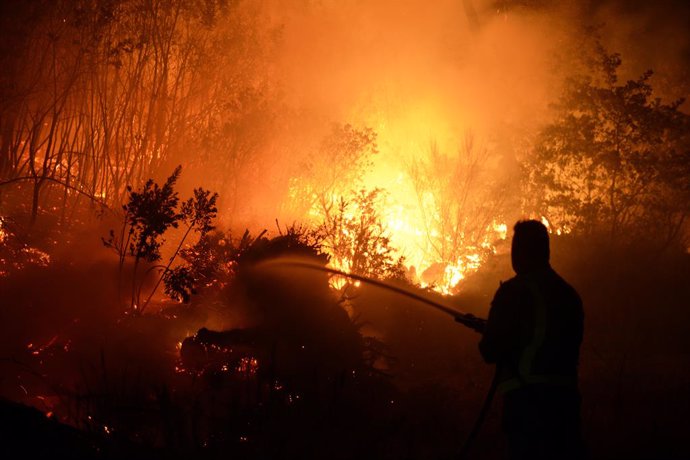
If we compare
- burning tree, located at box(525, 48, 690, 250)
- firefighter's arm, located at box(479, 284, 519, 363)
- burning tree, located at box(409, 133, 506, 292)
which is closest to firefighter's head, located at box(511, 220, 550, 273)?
firefighter's arm, located at box(479, 284, 519, 363)

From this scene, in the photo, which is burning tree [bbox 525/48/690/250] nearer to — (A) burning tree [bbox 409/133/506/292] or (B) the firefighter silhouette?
(A) burning tree [bbox 409/133/506/292]

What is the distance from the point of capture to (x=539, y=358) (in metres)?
3.23

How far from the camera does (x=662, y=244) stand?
636 inches

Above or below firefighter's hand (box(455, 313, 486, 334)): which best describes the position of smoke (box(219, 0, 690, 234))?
above

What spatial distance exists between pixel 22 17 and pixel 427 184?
17776 millimetres

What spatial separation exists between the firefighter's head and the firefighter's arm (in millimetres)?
254

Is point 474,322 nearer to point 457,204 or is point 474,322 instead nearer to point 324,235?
point 324,235

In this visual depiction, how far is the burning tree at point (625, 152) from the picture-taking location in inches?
575

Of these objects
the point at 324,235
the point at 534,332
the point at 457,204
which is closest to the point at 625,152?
the point at 324,235

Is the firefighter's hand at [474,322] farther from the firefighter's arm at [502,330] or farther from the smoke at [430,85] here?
the smoke at [430,85]

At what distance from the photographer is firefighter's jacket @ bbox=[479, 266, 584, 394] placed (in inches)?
127

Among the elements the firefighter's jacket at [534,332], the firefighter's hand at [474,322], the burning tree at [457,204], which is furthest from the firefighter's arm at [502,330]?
the burning tree at [457,204]

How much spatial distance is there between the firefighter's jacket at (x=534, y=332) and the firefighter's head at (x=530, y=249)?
0.15m

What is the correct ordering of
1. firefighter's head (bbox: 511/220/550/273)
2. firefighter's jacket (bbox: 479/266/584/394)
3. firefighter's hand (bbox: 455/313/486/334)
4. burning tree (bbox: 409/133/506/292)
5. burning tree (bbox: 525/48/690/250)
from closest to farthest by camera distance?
firefighter's jacket (bbox: 479/266/584/394) → firefighter's head (bbox: 511/220/550/273) → firefighter's hand (bbox: 455/313/486/334) → burning tree (bbox: 525/48/690/250) → burning tree (bbox: 409/133/506/292)
